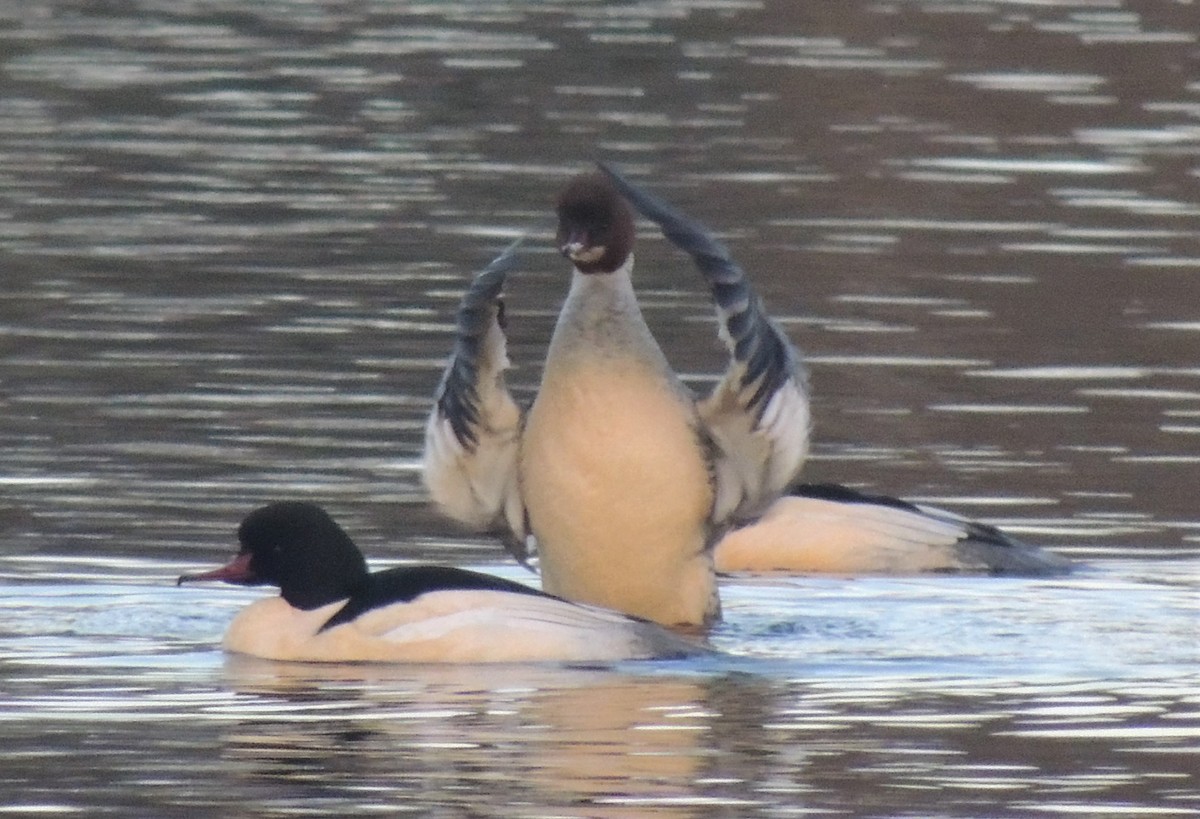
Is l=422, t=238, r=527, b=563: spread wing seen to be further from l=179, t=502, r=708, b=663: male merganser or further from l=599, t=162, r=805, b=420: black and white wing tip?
l=179, t=502, r=708, b=663: male merganser

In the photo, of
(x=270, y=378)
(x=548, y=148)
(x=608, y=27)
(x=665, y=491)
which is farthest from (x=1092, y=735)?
(x=608, y=27)

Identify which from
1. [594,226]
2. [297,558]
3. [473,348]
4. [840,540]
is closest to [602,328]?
[594,226]

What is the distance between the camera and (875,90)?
30.9 meters

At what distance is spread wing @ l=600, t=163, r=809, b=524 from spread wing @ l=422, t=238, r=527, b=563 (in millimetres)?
577

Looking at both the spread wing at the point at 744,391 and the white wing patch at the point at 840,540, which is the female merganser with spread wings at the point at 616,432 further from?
the white wing patch at the point at 840,540

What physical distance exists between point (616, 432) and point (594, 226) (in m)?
0.69

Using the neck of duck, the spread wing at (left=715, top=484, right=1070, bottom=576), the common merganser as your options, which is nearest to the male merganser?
the common merganser

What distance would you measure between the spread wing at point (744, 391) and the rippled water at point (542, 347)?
480 millimetres

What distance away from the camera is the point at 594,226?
11.8 meters

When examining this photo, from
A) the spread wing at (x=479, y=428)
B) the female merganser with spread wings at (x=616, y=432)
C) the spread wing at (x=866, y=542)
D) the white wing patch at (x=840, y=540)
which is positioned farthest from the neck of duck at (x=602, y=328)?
the white wing patch at (x=840, y=540)

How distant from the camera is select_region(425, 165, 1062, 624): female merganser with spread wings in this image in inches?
459

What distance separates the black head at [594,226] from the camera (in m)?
11.7

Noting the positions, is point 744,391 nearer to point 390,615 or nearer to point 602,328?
point 602,328

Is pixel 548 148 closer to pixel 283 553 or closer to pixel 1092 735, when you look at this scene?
pixel 283 553
